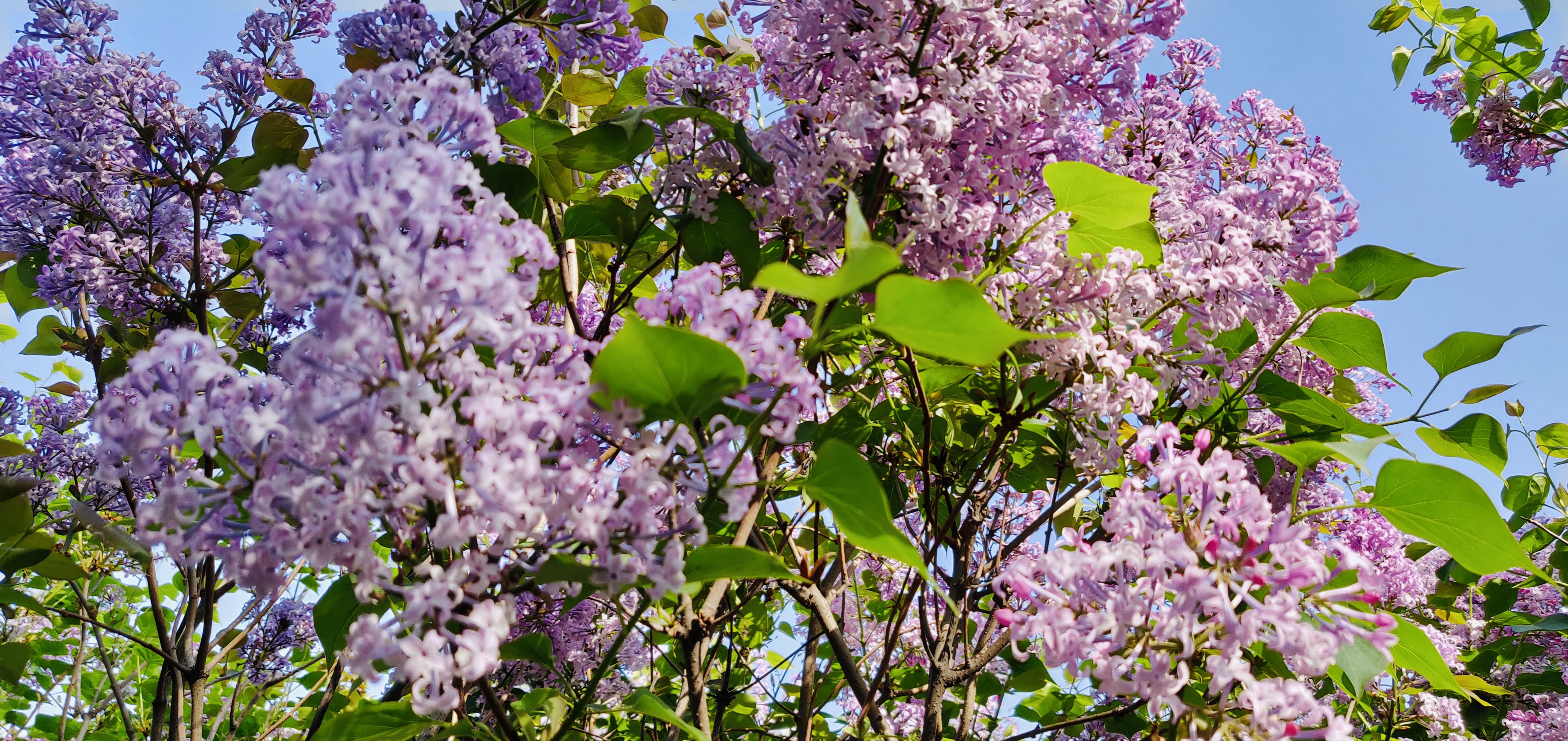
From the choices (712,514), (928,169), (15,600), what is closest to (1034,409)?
(928,169)

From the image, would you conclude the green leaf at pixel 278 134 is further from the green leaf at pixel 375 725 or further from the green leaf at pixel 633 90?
the green leaf at pixel 375 725

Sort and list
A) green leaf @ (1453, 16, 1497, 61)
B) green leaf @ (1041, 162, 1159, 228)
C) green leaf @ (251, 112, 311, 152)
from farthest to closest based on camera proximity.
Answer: green leaf @ (1453, 16, 1497, 61), green leaf @ (251, 112, 311, 152), green leaf @ (1041, 162, 1159, 228)

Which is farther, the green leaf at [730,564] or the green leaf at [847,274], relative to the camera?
the green leaf at [730,564]

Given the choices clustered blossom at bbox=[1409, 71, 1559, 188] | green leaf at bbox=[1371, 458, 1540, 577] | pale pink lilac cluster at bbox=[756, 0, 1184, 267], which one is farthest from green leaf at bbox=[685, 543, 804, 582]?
clustered blossom at bbox=[1409, 71, 1559, 188]

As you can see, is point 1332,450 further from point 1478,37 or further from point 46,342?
point 1478,37

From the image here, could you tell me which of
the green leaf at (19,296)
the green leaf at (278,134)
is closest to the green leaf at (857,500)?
the green leaf at (278,134)

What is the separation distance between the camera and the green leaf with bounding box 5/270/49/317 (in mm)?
1921

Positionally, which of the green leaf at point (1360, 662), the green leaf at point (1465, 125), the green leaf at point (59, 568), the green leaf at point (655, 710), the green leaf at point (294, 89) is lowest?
the green leaf at point (655, 710)

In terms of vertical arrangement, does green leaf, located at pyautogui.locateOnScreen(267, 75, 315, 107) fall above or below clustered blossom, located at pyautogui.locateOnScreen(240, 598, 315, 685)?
above

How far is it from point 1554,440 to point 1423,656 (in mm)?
1937

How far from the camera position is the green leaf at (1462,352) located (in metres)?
1.42

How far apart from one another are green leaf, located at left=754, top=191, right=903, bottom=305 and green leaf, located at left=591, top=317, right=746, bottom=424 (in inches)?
2.5

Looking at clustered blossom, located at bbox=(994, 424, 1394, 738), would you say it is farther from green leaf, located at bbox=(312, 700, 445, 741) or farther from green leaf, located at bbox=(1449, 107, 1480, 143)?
green leaf, located at bbox=(1449, 107, 1480, 143)

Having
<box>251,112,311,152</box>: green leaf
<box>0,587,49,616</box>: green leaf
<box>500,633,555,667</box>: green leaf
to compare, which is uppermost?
<box>251,112,311,152</box>: green leaf
